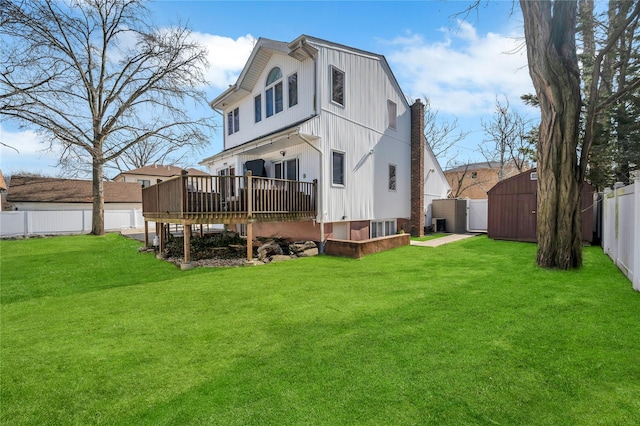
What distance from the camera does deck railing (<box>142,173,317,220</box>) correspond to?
8.23m

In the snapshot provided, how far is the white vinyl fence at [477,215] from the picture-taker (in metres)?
16.7

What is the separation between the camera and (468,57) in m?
12.7

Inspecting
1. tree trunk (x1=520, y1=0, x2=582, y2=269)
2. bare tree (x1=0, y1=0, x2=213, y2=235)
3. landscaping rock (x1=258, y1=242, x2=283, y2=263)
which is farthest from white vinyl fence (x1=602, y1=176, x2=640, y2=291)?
bare tree (x1=0, y1=0, x2=213, y2=235)

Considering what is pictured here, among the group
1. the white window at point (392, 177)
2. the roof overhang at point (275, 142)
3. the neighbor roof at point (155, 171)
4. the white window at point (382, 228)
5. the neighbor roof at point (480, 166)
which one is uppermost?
the neighbor roof at point (155, 171)

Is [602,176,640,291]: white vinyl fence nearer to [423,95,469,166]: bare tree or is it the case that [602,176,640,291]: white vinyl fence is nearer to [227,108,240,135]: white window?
[227,108,240,135]: white window

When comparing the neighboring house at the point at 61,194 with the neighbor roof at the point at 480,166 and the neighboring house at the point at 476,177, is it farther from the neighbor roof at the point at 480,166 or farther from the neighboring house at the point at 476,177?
the neighbor roof at the point at 480,166

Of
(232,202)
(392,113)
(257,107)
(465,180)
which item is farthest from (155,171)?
(465,180)

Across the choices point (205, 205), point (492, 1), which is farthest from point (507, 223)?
point (205, 205)

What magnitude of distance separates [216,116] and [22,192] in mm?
20506

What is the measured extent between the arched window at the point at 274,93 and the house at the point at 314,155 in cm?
4

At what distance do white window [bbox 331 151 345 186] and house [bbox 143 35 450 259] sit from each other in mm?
37

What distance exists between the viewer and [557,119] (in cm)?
694

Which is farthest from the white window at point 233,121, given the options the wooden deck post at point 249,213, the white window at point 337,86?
the wooden deck post at point 249,213

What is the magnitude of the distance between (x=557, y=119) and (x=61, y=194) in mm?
34306
